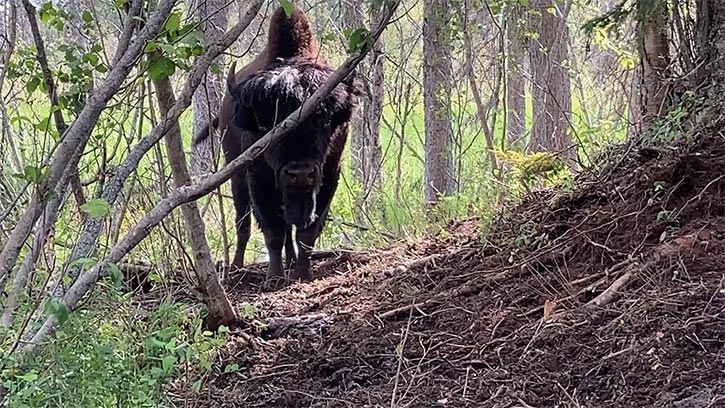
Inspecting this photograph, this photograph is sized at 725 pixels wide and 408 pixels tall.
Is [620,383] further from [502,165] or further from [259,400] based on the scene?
[502,165]

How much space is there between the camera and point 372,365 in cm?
390

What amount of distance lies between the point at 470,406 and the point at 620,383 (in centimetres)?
57

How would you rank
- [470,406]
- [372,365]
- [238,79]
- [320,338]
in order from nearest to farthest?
[470,406], [372,365], [320,338], [238,79]

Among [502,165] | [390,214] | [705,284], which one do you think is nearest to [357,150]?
[390,214]

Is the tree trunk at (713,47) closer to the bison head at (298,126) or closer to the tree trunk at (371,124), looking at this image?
the bison head at (298,126)

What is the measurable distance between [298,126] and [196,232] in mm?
1412

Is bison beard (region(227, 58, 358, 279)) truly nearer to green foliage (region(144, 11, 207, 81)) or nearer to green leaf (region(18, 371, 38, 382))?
green foliage (region(144, 11, 207, 81))

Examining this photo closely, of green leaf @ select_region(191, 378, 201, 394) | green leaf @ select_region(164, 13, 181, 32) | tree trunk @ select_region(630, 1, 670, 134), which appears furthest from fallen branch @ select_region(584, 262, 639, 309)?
green leaf @ select_region(164, 13, 181, 32)

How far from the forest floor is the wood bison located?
3.04 feet

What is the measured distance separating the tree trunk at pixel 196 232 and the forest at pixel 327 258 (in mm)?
11

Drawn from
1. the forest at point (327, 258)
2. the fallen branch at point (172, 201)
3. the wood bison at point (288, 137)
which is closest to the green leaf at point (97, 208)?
the forest at point (327, 258)

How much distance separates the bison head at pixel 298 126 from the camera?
5609mm

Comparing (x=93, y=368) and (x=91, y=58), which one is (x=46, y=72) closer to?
(x=91, y=58)

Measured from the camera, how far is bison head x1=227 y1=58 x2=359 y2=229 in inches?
221
